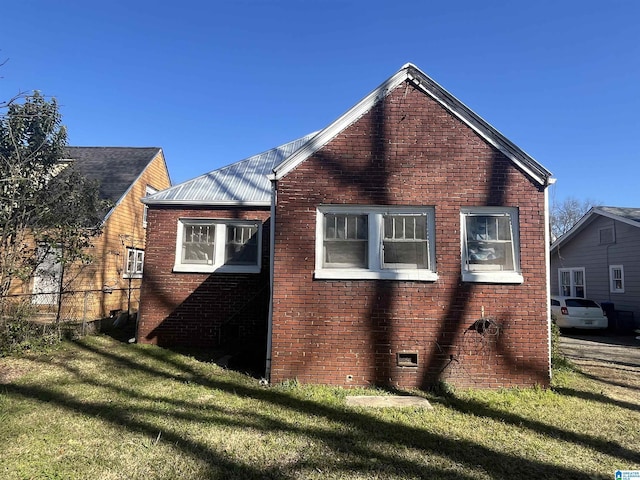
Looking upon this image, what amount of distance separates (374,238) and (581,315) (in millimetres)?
12375

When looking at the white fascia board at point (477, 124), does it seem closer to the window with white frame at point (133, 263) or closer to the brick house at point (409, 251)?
the brick house at point (409, 251)

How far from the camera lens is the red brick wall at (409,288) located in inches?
260

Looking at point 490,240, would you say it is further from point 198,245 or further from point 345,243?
point 198,245

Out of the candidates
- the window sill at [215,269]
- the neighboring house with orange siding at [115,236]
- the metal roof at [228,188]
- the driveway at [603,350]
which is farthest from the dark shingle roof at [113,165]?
the driveway at [603,350]

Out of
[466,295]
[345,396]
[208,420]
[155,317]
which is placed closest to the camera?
[208,420]

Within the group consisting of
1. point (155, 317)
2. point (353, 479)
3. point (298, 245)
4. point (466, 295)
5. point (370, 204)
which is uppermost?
point (370, 204)

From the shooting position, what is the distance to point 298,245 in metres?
6.82

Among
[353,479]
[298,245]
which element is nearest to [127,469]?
[353,479]

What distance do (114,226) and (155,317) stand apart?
7513mm

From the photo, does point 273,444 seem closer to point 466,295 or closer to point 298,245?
point 298,245

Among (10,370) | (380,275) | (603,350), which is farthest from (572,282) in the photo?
(10,370)

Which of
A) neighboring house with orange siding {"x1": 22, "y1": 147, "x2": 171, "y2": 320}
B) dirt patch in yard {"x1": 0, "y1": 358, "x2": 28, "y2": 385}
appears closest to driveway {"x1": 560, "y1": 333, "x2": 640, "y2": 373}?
dirt patch in yard {"x1": 0, "y1": 358, "x2": 28, "y2": 385}

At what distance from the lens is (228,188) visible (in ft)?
35.1

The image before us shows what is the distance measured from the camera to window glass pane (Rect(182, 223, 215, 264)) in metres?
10.2
